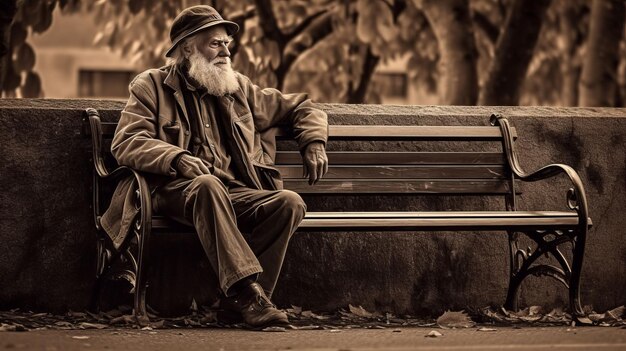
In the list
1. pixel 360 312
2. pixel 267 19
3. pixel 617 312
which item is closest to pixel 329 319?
pixel 360 312

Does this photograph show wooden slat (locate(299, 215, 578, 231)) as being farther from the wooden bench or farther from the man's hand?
the man's hand

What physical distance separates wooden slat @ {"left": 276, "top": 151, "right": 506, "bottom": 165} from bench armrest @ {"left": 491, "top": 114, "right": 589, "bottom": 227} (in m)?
0.08

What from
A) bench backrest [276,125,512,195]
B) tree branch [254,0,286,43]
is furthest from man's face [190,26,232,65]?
tree branch [254,0,286,43]

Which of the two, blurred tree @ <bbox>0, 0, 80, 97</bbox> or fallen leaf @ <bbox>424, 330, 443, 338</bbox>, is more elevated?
blurred tree @ <bbox>0, 0, 80, 97</bbox>

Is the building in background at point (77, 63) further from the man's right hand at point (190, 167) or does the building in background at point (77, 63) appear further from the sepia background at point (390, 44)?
the man's right hand at point (190, 167)

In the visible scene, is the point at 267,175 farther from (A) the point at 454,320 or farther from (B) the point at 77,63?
(B) the point at 77,63

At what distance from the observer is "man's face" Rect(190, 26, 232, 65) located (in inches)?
279

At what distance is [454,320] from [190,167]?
173 centimetres

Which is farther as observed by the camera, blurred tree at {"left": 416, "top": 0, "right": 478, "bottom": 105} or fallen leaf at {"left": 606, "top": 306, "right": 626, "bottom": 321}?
blurred tree at {"left": 416, "top": 0, "right": 478, "bottom": 105}

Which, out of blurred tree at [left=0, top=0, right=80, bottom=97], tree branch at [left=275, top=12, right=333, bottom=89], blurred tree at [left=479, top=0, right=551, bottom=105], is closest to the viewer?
blurred tree at [left=479, top=0, right=551, bottom=105]

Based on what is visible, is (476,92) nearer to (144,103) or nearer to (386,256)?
(386,256)

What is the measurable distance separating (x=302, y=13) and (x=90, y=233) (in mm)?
7942

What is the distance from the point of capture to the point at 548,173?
23.7 ft

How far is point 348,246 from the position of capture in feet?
24.8
